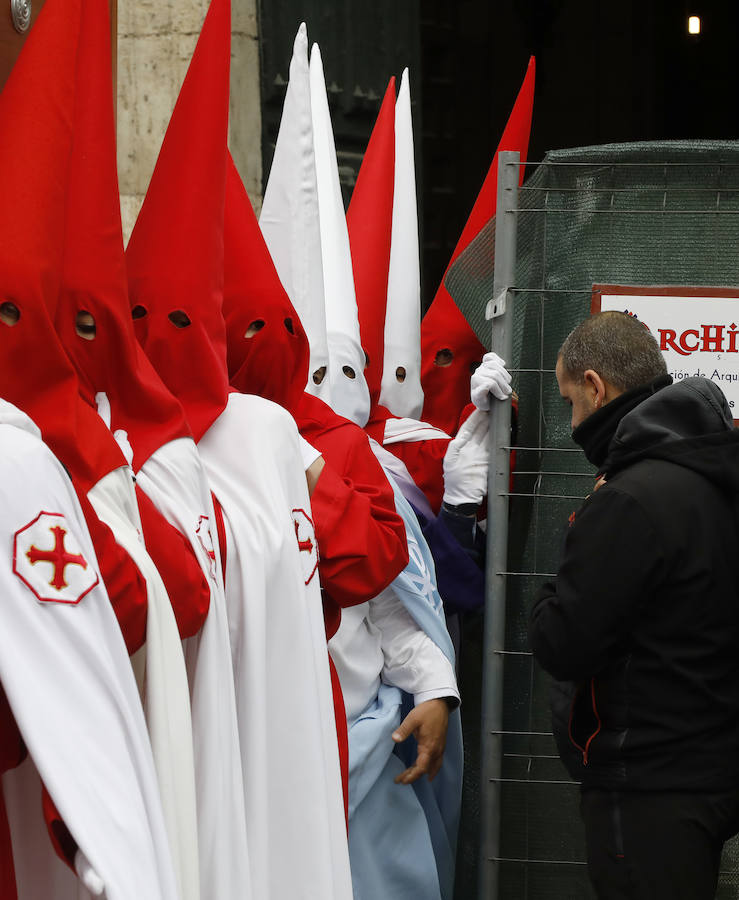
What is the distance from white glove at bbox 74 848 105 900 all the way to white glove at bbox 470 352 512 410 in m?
2.15

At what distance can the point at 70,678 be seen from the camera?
198 cm

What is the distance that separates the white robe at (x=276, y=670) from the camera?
288 centimetres

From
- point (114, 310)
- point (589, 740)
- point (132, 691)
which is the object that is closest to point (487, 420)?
point (589, 740)

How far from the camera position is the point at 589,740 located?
3016mm

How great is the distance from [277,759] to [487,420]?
1.48 meters

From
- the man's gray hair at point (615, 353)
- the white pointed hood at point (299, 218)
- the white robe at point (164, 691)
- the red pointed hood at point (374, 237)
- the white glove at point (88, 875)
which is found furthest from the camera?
the red pointed hood at point (374, 237)

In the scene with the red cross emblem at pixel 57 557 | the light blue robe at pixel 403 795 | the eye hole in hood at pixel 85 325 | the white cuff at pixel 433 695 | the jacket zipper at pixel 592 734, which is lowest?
the light blue robe at pixel 403 795

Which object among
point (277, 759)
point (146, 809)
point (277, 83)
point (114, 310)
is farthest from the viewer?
point (277, 83)

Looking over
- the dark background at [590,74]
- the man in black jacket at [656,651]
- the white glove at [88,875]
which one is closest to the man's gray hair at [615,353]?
the man in black jacket at [656,651]

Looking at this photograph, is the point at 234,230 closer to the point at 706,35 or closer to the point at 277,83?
the point at 277,83

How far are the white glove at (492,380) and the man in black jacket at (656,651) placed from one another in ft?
2.65

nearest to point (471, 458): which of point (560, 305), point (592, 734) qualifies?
point (560, 305)

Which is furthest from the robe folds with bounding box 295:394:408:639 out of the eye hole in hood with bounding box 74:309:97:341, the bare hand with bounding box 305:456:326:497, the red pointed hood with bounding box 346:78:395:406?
the eye hole in hood with bounding box 74:309:97:341

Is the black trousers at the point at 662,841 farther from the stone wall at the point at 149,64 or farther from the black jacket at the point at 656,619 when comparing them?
the stone wall at the point at 149,64
